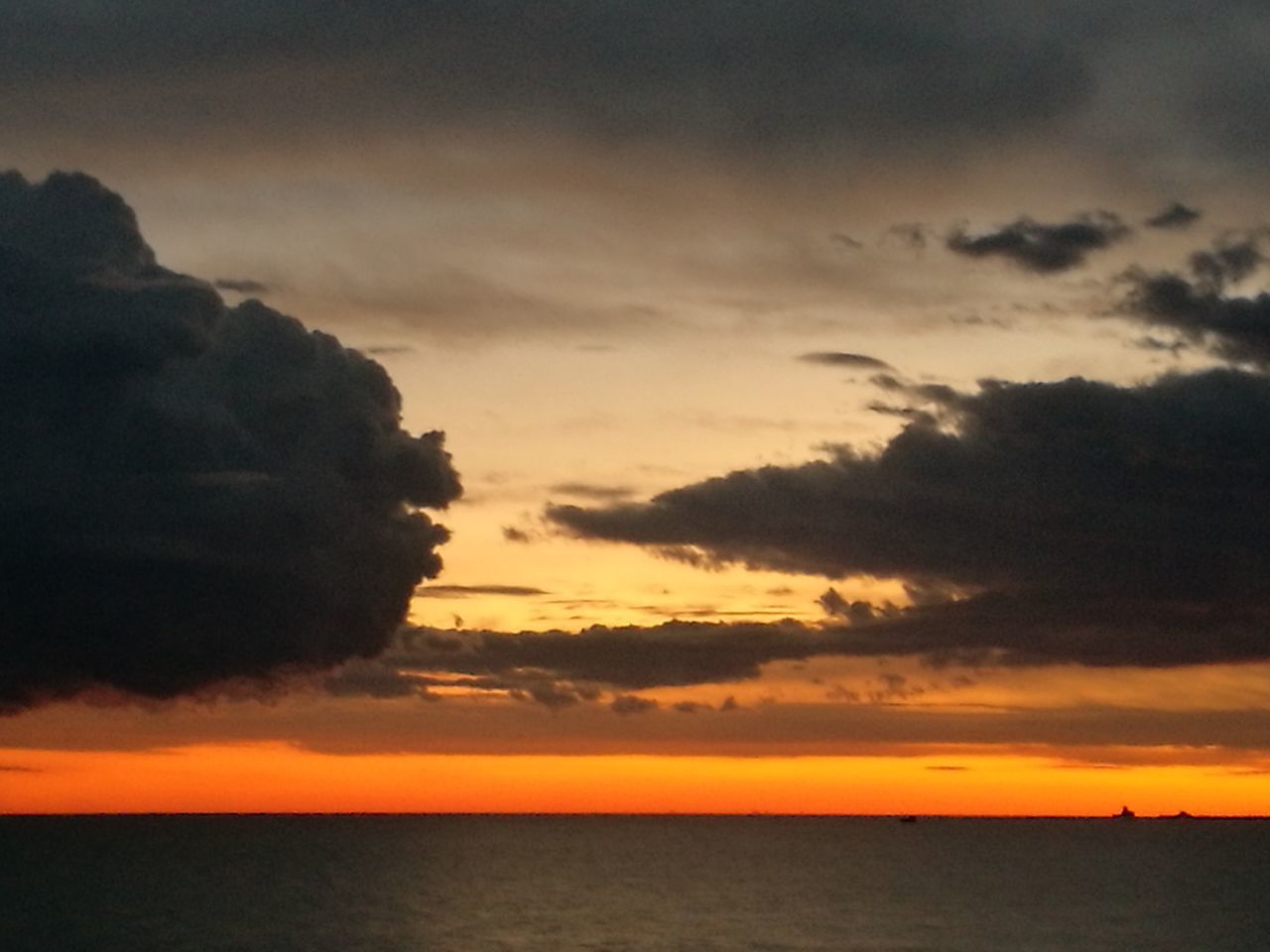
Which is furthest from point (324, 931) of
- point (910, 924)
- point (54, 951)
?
point (910, 924)

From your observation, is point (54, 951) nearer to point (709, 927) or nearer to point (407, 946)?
point (407, 946)

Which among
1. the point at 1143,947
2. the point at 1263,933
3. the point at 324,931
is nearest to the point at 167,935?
the point at 324,931

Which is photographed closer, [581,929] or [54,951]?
[54,951]

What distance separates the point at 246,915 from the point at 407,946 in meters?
35.3

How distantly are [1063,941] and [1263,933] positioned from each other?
23480 millimetres

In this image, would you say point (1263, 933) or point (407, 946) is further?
point (1263, 933)

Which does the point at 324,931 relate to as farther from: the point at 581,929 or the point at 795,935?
the point at 795,935

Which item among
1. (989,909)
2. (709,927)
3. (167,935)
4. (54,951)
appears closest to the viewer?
(54,951)

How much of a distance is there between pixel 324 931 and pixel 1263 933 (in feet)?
296

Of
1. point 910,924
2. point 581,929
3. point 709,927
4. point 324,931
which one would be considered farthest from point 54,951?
point 910,924

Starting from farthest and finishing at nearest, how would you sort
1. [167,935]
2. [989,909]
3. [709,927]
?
[989,909] < [709,927] < [167,935]

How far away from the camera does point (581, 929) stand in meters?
167

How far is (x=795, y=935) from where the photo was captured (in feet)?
533

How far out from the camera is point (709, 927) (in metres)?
171
